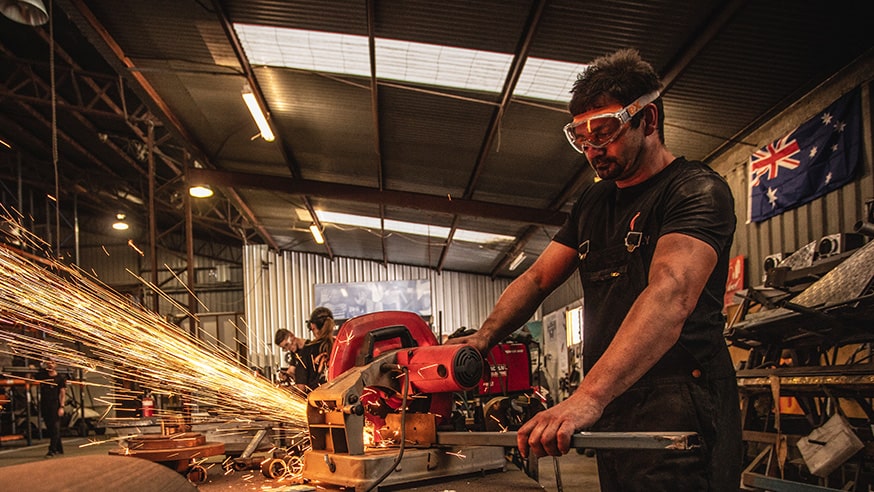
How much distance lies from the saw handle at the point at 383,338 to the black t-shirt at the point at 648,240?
3.12 ft

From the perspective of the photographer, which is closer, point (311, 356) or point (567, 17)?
point (567, 17)

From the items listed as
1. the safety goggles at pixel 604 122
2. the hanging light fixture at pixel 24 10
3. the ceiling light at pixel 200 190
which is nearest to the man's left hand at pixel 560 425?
the safety goggles at pixel 604 122

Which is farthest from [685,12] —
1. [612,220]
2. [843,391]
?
[612,220]

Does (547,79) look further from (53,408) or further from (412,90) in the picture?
(53,408)

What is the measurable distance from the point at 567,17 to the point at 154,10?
4.29m

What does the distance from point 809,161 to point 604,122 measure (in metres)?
5.60

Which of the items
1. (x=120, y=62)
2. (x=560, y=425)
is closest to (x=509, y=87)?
(x=120, y=62)

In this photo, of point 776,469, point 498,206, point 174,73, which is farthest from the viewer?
point 498,206

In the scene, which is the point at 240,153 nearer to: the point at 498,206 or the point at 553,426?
the point at 498,206

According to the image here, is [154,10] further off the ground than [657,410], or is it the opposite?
[154,10]

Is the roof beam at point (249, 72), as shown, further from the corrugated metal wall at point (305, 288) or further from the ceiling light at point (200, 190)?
the corrugated metal wall at point (305, 288)

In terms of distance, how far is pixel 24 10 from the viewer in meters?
4.31

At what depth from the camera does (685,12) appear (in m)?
5.60

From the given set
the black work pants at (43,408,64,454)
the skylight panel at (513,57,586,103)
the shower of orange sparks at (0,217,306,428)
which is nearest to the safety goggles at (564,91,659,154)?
the shower of orange sparks at (0,217,306,428)
